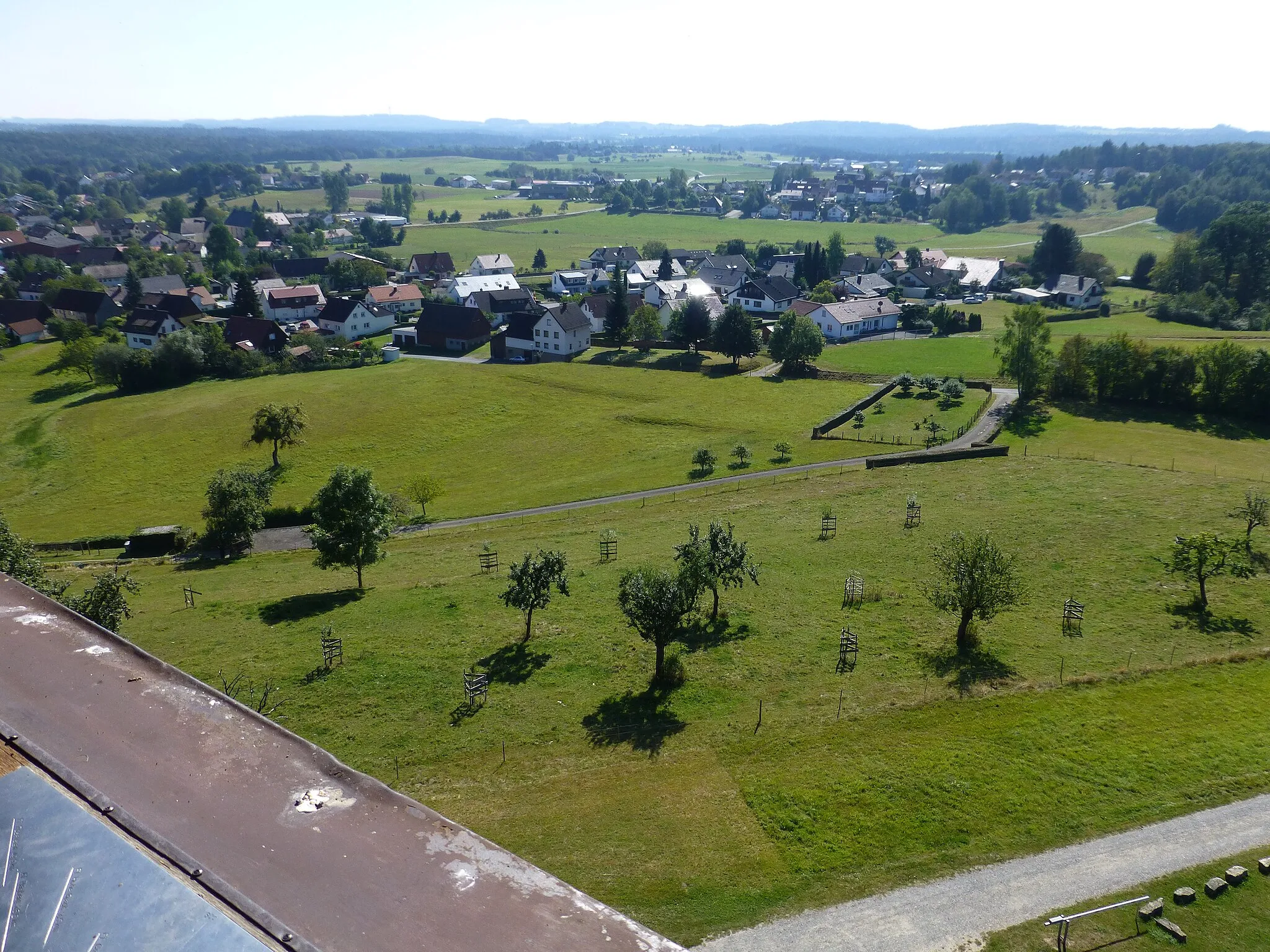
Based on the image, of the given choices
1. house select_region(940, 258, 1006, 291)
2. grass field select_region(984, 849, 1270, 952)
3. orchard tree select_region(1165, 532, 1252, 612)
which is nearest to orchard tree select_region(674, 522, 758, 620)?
grass field select_region(984, 849, 1270, 952)

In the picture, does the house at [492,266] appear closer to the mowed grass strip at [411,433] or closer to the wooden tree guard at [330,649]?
the mowed grass strip at [411,433]

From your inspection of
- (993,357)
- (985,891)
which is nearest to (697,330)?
(993,357)

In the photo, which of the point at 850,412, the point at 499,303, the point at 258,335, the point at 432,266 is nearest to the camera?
the point at 850,412

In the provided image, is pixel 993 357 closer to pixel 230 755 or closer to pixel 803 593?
pixel 803 593

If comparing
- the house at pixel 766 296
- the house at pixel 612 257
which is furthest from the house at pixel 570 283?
the house at pixel 766 296

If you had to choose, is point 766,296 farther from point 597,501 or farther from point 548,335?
point 597,501

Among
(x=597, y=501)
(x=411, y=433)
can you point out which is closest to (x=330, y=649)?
(x=597, y=501)

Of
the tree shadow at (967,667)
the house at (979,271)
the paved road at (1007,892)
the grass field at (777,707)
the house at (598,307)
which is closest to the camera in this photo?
the paved road at (1007,892)
